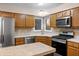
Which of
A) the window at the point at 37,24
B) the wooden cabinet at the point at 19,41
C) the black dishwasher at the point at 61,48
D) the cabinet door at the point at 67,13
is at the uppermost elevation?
the cabinet door at the point at 67,13

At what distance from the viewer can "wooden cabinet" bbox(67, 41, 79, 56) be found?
2.70 metres

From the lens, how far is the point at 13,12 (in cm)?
380

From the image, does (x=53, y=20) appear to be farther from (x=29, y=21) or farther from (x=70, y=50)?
(x=70, y=50)

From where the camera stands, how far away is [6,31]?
3229 mm

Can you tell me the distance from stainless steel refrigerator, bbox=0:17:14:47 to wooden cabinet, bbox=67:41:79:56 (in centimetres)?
201

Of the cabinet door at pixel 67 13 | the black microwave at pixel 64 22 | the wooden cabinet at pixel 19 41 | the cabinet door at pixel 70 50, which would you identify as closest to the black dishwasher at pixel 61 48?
the cabinet door at pixel 70 50

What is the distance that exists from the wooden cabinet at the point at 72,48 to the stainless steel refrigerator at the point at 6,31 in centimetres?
201

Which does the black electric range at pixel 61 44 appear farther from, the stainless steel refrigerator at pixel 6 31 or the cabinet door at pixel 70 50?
the stainless steel refrigerator at pixel 6 31

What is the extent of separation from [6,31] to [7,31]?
39 mm

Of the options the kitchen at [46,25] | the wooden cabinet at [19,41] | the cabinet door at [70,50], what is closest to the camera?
the cabinet door at [70,50]

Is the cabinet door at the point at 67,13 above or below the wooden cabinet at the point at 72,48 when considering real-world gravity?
above

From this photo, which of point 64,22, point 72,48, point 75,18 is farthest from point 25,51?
point 64,22

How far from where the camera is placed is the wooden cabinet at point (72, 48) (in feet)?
8.87

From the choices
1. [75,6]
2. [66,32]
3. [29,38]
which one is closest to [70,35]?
[66,32]
